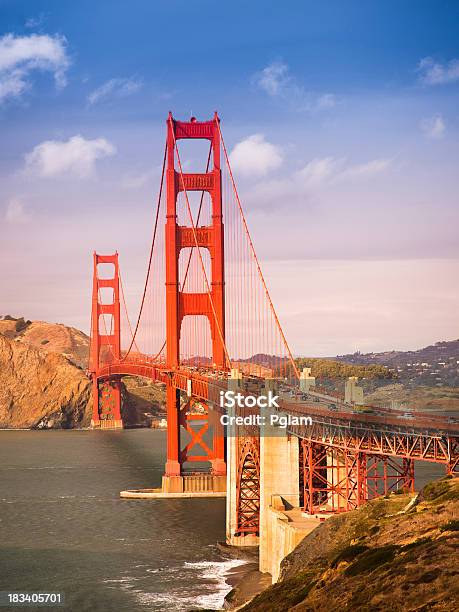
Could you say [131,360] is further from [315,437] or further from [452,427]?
[452,427]

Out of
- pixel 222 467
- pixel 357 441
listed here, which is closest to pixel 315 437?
pixel 357 441

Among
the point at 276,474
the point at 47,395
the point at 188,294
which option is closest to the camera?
the point at 276,474

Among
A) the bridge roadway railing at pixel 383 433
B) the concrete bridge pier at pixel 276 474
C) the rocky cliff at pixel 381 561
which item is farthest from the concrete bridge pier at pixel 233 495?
the rocky cliff at pixel 381 561

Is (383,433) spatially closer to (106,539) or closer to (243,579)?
(243,579)

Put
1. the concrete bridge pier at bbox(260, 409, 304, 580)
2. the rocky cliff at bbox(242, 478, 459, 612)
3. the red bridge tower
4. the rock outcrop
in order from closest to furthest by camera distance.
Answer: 1. the rocky cliff at bbox(242, 478, 459, 612)
2. the concrete bridge pier at bbox(260, 409, 304, 580)
3. the red bridge tower
4. the rock outcrop

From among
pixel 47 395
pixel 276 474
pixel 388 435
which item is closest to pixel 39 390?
pixel 47 395

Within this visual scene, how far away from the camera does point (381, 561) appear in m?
23.4

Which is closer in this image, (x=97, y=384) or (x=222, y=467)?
(x=222, y=467)

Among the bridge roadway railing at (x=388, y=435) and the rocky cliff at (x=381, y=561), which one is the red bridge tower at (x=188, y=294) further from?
the rocky cliff at (x=381, y=561)

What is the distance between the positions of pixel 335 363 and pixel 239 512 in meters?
120

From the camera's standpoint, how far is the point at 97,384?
124 meters

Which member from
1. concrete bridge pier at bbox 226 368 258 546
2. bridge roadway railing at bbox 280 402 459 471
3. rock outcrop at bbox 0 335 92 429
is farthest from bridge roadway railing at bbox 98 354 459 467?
rock outcrop at bbox 0 335 92 429

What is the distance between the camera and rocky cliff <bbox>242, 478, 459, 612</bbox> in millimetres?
19906

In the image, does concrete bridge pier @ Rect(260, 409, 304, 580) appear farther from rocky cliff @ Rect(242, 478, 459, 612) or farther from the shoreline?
rocky cliff @ Rect(242, 478, 459, 612)
